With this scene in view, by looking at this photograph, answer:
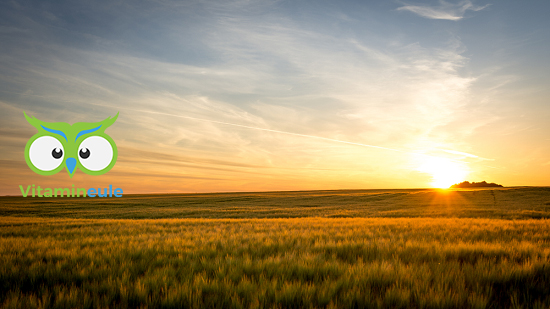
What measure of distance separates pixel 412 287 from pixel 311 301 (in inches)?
52.7

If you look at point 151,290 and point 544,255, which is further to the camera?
point 544,255

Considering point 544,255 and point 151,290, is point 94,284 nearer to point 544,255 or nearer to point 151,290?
point 151,290

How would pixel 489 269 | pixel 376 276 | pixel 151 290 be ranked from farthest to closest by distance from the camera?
pixel 489 269 < pixel 376 276 < pixel 151 290

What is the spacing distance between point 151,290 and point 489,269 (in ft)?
16.2

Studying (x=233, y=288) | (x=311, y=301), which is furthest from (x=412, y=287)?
(x=233, y=288)

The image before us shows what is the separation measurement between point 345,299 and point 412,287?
3.26 feet

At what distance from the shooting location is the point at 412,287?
3066 millimetres

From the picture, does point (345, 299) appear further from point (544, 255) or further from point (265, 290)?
point (544, 255)

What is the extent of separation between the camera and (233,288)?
9.98ft

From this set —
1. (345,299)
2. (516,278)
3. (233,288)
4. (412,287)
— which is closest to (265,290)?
(233,288)

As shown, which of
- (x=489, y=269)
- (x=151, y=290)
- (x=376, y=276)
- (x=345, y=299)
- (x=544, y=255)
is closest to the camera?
(x=345, y=299)

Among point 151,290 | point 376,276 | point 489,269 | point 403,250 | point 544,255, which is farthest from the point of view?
point 403,250

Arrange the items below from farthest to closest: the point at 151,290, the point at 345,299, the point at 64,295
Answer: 1. the point at 151,290
2. the point at 64,295
3. the point at 345,299

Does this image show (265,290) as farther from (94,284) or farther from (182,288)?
(94,284)
